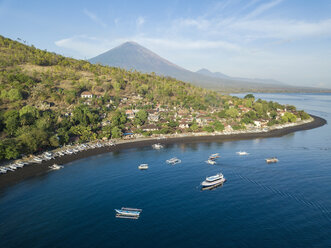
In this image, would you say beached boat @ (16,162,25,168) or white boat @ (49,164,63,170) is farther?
white boat @ (49,164,63,170)

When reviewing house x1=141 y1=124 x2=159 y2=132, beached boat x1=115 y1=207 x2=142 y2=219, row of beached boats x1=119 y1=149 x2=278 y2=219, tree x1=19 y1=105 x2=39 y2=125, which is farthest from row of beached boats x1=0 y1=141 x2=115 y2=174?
beached boat x1=115 y1=207 x2=142 y2=219

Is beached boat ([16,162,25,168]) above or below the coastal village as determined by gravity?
below

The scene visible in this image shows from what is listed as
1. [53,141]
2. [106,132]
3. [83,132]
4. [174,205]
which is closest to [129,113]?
[106,132]

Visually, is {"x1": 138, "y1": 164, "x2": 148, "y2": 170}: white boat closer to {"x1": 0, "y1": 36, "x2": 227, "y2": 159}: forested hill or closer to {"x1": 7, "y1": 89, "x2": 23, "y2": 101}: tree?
{"x1": 0, "y1": 36, "x2": 227, "y2": 159}: forested hill

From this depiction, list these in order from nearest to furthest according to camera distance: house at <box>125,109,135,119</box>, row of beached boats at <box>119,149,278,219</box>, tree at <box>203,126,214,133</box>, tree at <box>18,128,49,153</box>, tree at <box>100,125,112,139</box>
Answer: row of beached boats at <box>119,149,278,219</box> → tree at <box>18,128,49,153</box> → tree at <box>100,125,112,139</box> → tree at <box>203,126,214,133</box> → house at <box>125,109,135,119</box>

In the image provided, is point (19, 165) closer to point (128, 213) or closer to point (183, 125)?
point (128, 213)

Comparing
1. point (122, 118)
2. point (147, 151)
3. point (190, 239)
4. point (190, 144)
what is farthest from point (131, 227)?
point (122, 118)
